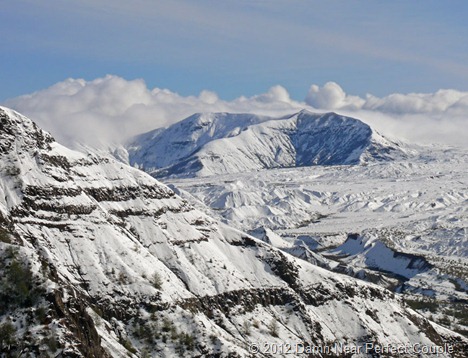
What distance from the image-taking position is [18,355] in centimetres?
12888

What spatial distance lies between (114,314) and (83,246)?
2597 cm

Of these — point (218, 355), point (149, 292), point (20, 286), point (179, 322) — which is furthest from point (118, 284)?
point (20, 286)

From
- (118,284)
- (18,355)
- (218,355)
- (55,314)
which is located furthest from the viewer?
(118,284)

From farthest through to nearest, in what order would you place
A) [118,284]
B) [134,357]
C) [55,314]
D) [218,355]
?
[118,284] → [218,355] → [134,357] → [55,314]

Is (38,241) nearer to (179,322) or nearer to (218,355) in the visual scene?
(179,322)

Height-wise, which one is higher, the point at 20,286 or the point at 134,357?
the point at 20,286

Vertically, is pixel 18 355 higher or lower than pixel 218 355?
higher

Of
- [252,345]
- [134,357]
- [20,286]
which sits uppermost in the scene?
[20,286]

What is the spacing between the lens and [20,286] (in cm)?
14100

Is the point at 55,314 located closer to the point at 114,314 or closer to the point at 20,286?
the point at 20,286

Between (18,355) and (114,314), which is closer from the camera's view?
(18,355)

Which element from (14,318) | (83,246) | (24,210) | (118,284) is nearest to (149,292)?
(118,284)

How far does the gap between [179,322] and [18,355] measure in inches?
2594

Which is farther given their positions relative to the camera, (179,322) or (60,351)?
(179,322)
